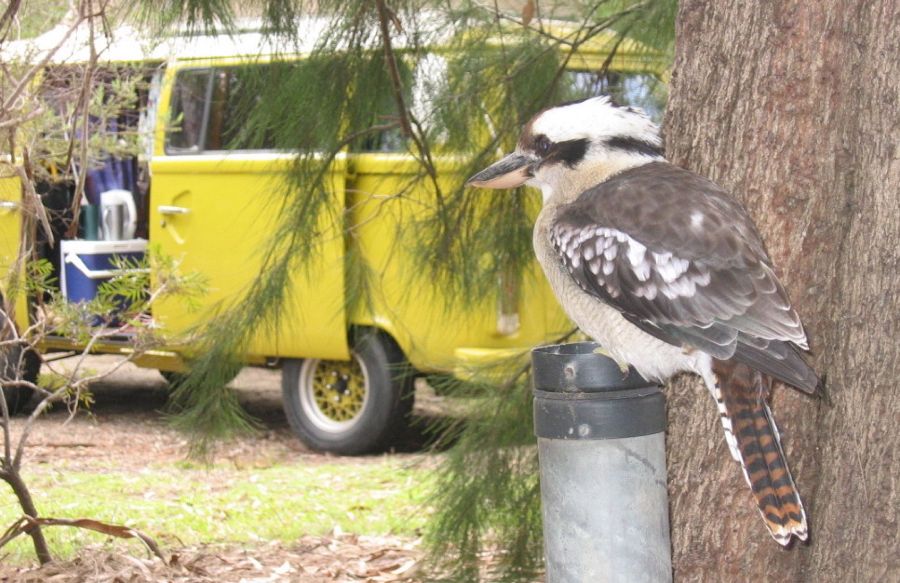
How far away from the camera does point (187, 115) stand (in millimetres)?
6805

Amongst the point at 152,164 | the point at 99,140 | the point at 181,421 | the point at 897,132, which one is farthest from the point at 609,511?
the point at 152,164

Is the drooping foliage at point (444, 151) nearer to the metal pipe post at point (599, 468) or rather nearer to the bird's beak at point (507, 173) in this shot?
the bird's beak at point (507, 173)

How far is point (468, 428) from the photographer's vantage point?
365 cm

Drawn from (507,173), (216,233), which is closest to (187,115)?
(216,233)

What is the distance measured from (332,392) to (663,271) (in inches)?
177

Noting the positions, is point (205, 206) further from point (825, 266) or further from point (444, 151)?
point (825, 266)

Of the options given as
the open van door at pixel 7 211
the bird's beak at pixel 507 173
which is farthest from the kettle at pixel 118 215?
the bird's beak at pixel 507 173

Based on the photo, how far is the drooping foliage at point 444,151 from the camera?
139 inches

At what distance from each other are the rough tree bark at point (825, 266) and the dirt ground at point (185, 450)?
1.64m

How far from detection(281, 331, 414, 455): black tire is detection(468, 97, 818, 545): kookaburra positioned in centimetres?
362

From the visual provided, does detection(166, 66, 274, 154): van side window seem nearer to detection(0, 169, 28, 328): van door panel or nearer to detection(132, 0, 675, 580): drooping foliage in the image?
detection(0, 169, 28, 328): van door panel

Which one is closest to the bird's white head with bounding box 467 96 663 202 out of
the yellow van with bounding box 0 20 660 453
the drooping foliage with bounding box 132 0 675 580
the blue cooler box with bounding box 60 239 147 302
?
the drooping foliage with bounding box 132 0 675 580

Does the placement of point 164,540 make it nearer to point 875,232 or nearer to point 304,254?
point 304,254

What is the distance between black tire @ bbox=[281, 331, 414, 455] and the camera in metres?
6.28
